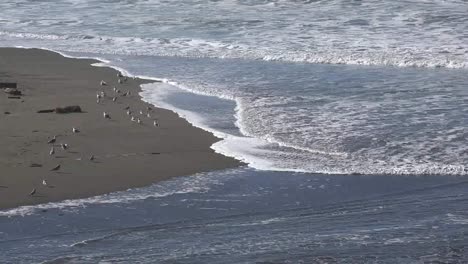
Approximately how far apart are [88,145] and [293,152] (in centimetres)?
207

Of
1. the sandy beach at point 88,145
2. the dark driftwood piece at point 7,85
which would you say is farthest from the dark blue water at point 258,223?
the dark driftwood piece at point 7,85

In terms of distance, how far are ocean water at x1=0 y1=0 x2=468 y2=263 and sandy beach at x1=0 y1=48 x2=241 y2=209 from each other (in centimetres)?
26

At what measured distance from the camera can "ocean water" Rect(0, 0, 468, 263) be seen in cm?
691

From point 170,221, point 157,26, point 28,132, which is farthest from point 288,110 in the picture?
point 157,26

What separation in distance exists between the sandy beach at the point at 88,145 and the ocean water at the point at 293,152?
0.84 ft

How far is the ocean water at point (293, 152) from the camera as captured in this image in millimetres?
6910

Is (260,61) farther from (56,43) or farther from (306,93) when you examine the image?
(56,43)

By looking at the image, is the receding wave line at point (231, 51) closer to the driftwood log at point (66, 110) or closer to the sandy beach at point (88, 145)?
the sandy beach at point (88, 145)

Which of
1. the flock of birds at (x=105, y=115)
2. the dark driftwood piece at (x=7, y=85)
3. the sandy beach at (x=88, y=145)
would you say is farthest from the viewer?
the dark driftwood piece at (x=7, y=85)

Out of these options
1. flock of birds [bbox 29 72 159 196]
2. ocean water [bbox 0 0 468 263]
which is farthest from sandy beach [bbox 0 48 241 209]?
ocean water [bbox 0 0 468 263]

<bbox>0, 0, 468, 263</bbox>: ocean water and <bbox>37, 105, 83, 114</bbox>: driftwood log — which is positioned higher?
<bbox>37, 105, 83, 114</bbox>: driftwood log

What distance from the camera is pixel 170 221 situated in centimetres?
754

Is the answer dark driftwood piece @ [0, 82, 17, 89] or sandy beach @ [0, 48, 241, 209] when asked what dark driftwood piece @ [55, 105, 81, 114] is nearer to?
sandy beach @ [0, 48, 241, 209]

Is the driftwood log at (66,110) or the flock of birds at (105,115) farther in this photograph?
the driftwood log at (66,110)
